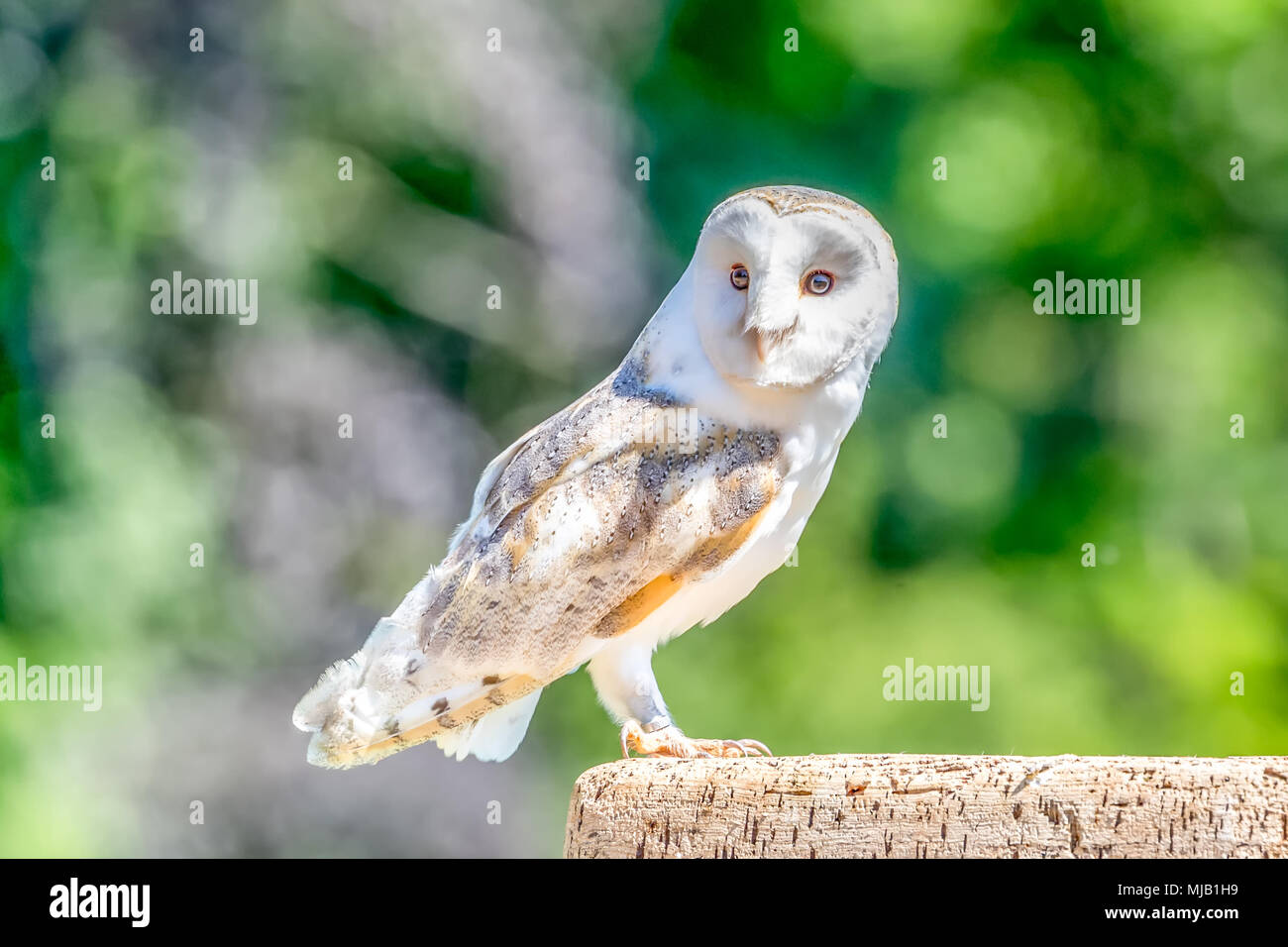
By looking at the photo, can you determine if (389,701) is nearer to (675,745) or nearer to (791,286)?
(675,745)

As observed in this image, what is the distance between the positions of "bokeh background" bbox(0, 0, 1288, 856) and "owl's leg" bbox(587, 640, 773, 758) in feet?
10.0

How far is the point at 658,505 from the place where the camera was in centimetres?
269

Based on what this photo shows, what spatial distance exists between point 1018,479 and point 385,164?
3.16 m

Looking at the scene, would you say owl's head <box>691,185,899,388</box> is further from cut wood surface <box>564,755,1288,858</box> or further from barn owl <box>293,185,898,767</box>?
cut wood surface <box>564,755,1288,858</box>

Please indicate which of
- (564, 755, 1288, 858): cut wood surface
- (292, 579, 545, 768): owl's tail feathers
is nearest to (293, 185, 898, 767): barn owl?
(292, 579, 545, 768): owl's tail feathers

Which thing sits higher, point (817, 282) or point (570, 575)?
point (817, 282)

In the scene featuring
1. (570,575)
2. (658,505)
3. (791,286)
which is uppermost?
(791,286)

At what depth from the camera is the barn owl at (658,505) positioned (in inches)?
103

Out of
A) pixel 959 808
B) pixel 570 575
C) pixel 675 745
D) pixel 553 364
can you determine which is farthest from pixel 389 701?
pixel 553 364

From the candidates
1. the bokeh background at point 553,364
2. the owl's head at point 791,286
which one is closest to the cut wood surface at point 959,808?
the owl's head at point 791,286

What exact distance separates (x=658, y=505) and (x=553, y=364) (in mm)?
3701

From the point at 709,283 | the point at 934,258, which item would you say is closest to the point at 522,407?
the point at 934,258

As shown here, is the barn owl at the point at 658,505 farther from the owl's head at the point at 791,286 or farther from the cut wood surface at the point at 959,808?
the cut wood surface at the point at 959,808

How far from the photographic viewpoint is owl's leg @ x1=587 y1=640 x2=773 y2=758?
2.64m
